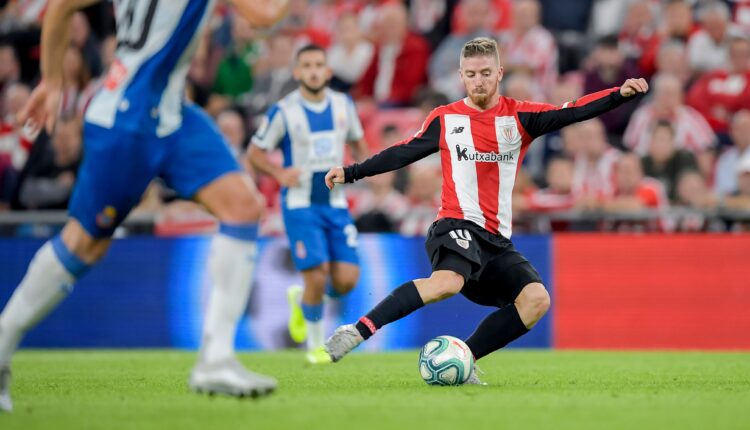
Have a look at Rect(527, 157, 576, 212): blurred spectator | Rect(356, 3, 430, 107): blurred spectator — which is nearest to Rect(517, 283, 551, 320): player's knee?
Rect(527, 157, 576, 212): blurred spectator

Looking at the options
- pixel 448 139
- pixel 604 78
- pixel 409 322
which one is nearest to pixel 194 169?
pixel 448 139

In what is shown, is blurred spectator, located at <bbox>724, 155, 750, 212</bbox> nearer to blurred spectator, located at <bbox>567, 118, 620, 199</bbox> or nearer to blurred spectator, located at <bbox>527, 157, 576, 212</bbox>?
blurred spectator, located at <bbox>567, 118, 620, 199</bbox>

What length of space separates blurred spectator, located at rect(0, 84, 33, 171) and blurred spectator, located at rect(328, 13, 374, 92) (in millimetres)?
4155

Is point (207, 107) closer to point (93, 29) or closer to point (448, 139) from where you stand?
point (93, 29)

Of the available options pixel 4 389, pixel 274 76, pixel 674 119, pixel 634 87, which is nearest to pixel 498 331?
pixel 634 87

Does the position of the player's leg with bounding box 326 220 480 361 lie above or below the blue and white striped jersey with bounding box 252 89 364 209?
below

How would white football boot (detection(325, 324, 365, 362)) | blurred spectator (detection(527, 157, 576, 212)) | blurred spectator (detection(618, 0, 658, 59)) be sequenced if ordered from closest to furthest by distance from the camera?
white football boot (detection(325, 324, 365, 362)), blurred spectator (detection(527, 157, 576, 212)), blurred spectator (detection(618, 0, 658, 59))

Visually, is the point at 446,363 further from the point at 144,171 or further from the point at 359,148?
the point at 359,148

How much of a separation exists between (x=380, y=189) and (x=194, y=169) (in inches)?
304

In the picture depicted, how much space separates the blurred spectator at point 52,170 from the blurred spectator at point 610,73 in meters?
6.39

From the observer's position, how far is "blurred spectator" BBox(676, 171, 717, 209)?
12703 mm

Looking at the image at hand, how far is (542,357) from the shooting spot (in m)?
10.6

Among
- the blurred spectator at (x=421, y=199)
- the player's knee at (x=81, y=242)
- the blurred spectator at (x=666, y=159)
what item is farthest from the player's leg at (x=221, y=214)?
the blurred spectator at (x=666, y=159)

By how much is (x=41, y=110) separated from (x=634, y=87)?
3.29 m
